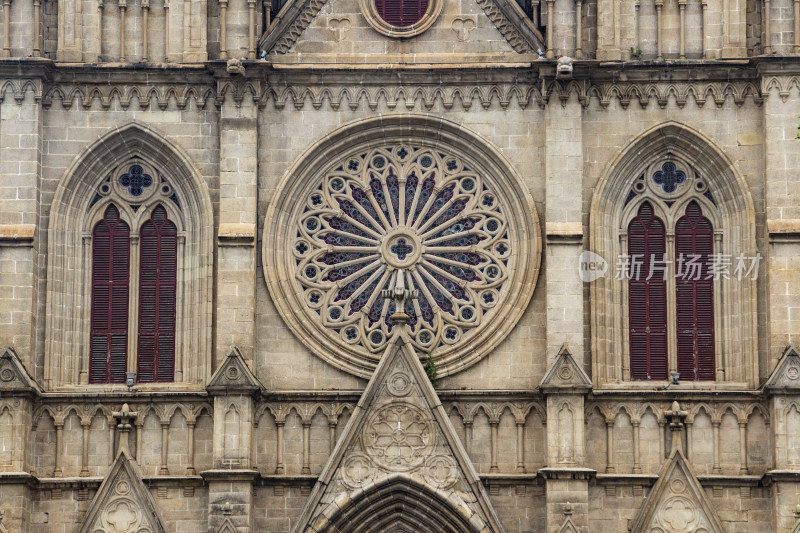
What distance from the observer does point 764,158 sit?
43.8 m

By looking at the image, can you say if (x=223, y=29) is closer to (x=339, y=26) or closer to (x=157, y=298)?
(x=339, y=26)

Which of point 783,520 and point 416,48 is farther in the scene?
point 416,48

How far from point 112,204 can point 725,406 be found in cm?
1310

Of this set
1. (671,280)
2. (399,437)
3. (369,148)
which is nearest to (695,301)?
(671,280)

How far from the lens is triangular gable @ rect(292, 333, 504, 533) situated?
1649 inches

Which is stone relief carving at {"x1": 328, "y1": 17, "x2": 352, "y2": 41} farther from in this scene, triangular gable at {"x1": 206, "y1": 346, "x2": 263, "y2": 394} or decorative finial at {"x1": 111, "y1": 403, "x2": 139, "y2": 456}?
decorative finial at {"x1": 111, "y1": 403, "x2": 139, "y2": 456}

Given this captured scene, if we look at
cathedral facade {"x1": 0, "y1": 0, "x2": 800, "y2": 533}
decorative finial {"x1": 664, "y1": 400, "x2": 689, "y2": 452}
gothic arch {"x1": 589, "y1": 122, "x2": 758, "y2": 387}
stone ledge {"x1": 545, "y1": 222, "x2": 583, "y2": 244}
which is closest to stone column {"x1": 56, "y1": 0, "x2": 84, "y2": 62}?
cathedral facade {"x1": 0, "y1": 0, "x2": 800, "y2": 533}

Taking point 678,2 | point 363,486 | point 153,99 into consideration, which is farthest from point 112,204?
point 678,2

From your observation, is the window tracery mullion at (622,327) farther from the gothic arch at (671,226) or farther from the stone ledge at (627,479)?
the stone ledge at (627,479)

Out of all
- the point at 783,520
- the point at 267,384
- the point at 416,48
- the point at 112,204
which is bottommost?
the point at 783,520

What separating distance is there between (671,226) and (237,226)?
8.83m

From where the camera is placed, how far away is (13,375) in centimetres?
4262

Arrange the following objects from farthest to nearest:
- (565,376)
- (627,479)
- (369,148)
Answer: (369,148) → (627,479) → (565,376)

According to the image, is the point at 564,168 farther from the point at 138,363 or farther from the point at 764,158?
the point at 138,363
